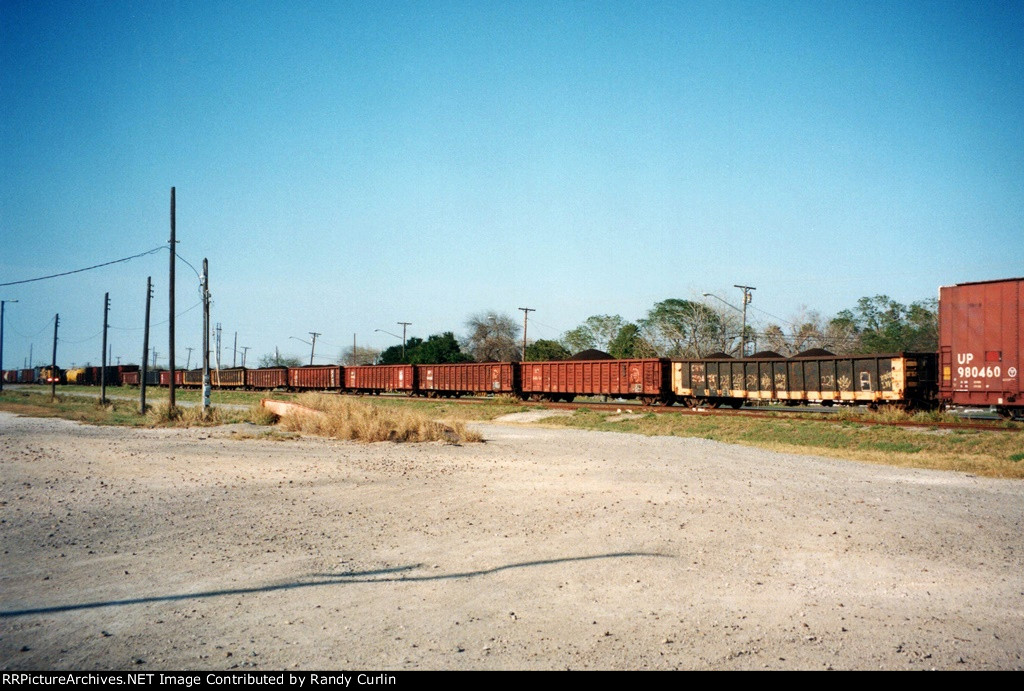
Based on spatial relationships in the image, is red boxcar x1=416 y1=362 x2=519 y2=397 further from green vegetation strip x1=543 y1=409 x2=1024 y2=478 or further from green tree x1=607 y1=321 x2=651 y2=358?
green tree x1=607 y1=321 x2=651 y2=358

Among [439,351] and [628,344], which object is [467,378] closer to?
[628,344]

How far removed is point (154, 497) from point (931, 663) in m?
9.51

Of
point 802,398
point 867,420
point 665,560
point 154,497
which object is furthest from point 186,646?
point 802,398

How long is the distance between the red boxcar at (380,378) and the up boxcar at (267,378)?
1023cm

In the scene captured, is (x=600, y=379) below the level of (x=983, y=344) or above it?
below

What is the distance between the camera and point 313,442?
61.9 ft

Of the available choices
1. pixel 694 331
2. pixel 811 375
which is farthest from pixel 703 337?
pixel 811 375

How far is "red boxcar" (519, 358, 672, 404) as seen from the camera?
117 ft

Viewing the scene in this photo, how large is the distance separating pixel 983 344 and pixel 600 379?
18990 mm

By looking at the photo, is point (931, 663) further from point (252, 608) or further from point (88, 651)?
point (88, 651)

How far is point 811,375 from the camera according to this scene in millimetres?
30344

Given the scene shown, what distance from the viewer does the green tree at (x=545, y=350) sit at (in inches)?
3297

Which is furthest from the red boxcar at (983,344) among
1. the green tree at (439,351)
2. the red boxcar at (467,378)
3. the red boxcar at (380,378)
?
the green tree at (439,351)

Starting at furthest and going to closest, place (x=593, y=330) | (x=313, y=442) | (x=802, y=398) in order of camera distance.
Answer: (x=593, y=330) < (x=802, y=398) < (x=313, y=442)
